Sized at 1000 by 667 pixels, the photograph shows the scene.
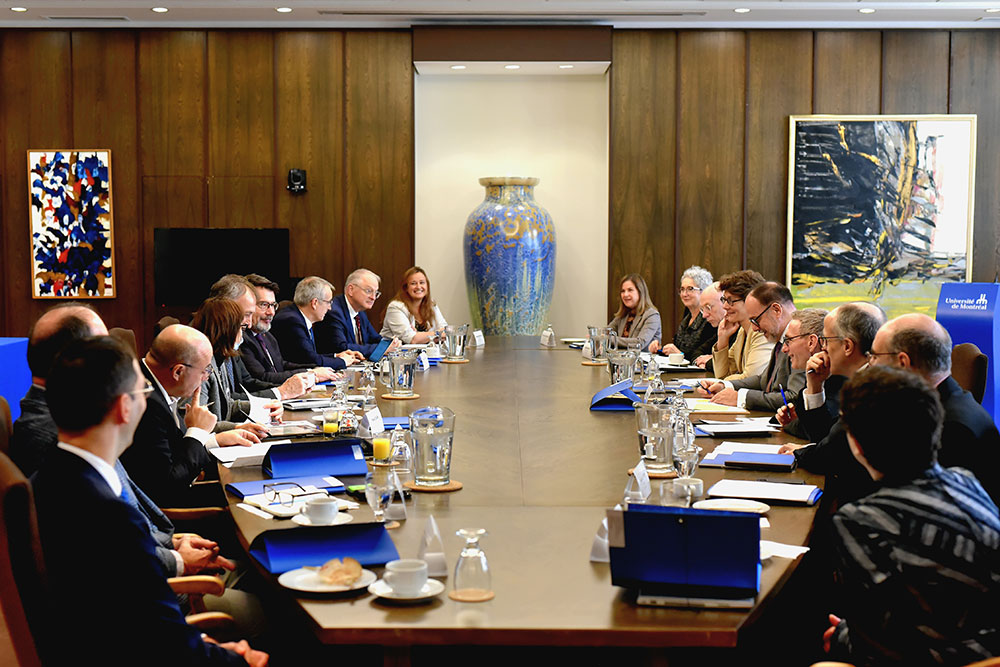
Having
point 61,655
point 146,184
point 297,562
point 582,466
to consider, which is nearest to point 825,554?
point 582,466

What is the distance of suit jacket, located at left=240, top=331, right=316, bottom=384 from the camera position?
606cm

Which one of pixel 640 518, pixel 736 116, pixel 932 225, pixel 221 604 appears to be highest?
pixel 736 116

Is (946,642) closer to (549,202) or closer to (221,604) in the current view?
(221,604)

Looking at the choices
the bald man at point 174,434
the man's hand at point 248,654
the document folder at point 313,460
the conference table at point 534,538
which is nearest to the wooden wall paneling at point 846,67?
the conference table at point 534,538

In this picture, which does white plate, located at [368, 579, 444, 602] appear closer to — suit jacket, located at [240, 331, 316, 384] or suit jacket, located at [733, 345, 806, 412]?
suit jacket, located at [733, 345, 806, 412]

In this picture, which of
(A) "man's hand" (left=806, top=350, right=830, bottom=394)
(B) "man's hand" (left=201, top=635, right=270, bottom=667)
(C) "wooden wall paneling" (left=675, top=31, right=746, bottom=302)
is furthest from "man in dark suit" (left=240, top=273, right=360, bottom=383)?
(C) "wooden wall paneling" (left=675, top=31, right=746, bottom=302)

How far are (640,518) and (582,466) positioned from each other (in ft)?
4.37

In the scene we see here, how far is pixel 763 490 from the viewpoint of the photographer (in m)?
3.06

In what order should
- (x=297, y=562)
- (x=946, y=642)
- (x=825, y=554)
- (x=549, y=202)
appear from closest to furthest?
(x=946, y=642) < (x=297, y=562) < (x=825, y=554) < (x=549, y=202)

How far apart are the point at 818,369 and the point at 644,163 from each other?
5.95 m

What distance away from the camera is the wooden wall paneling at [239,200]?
9562 millimetres

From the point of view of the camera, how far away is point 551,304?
33.6 feet

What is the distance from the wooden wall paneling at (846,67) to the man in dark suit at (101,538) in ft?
27.9

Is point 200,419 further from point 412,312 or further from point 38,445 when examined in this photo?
point 412,312
